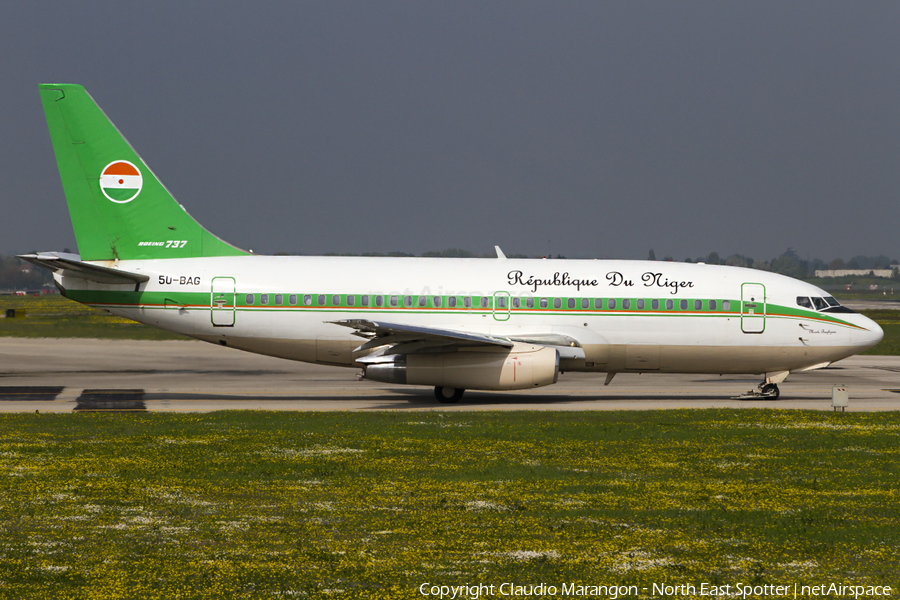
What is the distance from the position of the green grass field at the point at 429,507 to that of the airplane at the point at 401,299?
6.51 metres

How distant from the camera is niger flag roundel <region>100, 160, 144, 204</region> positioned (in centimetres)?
2730

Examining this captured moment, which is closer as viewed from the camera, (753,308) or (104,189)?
(753,308)

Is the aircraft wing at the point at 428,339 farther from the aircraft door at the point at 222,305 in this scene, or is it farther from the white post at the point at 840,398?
the white post at the point at 840,398

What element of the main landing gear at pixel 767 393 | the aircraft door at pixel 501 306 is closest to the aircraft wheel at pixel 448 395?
the aircraft door at pixel 501 306

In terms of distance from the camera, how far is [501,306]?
87.5 ft

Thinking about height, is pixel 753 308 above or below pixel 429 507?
above

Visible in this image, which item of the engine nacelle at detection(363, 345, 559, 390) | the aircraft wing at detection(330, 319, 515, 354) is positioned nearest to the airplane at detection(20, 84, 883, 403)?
the aircraft wing at detection(330, 319, 515, 354)

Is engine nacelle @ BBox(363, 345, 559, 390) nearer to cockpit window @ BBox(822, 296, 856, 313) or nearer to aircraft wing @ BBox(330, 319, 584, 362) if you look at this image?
aircraft wing @ BBox(330, 319, 584, 362)

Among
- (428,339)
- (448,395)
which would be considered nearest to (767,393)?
(448,395)

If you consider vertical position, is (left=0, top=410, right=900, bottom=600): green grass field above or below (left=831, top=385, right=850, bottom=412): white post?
below

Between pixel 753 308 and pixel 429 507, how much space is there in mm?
17796

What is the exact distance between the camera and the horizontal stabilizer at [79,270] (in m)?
25.4

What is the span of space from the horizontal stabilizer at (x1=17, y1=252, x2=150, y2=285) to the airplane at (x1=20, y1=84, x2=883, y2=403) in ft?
0.24

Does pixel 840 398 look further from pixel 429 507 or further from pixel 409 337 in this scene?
pixel 429 507
